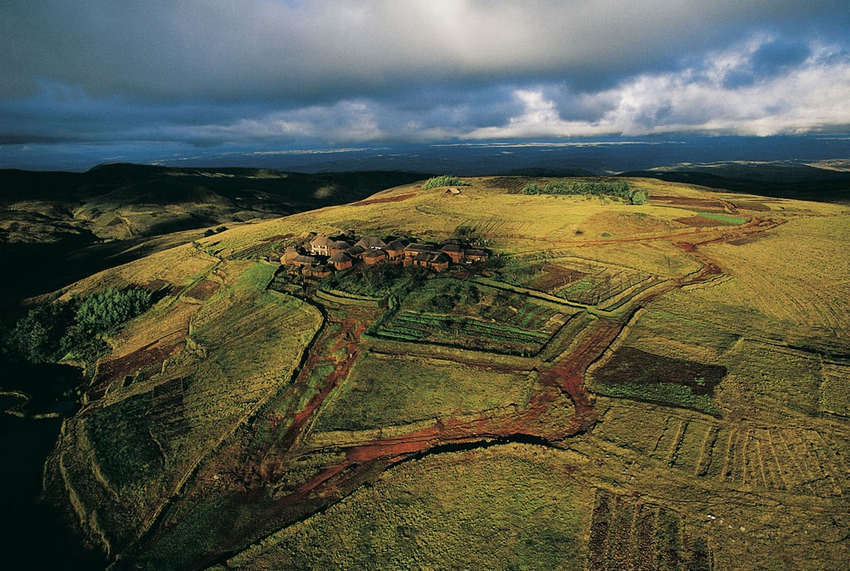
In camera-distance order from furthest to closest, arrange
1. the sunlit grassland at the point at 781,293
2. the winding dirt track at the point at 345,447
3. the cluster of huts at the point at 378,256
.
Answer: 1. the cluster of huts at the point at 378,256
2. the sunlit grassland at the point at 781,293
3. the winding dirt track at the point at 345,447

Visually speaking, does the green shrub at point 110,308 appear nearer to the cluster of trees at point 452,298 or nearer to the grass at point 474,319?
the grass at point 474,319

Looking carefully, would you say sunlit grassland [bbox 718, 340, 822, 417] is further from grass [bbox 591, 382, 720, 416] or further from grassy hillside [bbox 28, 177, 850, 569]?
grass [bbox 591, 382, 720, 416]

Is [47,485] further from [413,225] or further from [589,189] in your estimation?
[589,189]

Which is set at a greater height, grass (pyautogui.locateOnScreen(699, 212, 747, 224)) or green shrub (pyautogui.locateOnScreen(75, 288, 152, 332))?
grass (pyautogui.locateOnScreen(699, 212, 747, 224))

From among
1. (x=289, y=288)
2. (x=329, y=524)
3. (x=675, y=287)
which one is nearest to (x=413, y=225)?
(x=289, y=288)

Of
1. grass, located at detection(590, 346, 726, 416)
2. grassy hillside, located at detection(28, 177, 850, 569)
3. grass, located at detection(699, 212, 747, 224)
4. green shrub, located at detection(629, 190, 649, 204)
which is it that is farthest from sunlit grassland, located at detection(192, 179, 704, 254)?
grass, located at detection(590, 346, 726, 416)

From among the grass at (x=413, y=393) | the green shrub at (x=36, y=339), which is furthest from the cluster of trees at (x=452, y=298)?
the green shrub at (x=36, y=339)

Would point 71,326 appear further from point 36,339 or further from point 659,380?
point 659,380
